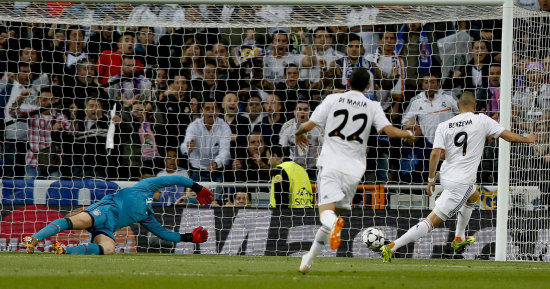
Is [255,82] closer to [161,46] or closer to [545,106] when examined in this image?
[161,46]

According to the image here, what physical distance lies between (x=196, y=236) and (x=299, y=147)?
121 inches

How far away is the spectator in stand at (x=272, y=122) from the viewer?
14.9 meters

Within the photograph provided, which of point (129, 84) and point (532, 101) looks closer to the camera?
point (532, 101)

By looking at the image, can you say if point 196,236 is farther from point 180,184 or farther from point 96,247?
point 96,247

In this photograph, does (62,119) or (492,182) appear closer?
(492,182)

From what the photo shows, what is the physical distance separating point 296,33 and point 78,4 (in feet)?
12.1

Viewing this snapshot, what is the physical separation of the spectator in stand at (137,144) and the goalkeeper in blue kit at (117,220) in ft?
8.21

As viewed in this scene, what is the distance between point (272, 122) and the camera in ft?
49.0

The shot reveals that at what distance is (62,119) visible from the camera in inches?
604

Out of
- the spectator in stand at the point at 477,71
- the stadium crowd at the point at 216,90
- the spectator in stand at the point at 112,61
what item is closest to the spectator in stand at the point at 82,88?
the stadium crowd at the point at 216,90

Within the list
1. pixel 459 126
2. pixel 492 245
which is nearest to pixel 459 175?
pixel 459 126

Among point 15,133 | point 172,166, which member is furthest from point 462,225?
point 15,133

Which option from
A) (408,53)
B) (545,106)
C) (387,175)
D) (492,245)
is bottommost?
(492,245)

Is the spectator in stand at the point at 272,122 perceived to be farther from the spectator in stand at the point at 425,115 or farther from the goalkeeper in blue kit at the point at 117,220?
the goalkeeper in blue kit at the point at 117,220
